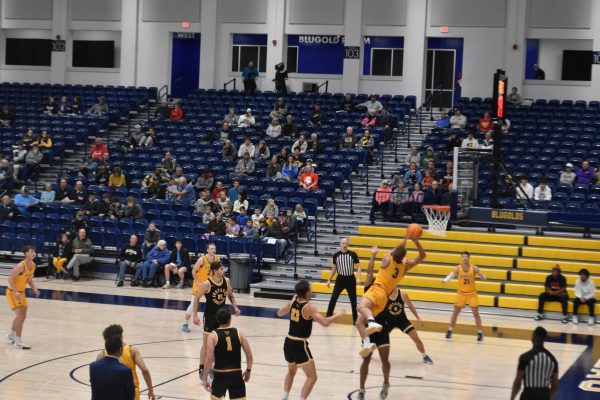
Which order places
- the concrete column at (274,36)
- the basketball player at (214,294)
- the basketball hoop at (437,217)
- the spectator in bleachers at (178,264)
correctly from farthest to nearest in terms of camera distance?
the concrete column at (274,36), the spectator in bleachers at (178,264), the basketball hoop at (437,217), the basketball player at (214,294)

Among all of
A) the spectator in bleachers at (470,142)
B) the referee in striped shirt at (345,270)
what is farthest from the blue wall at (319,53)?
the referee in striped shirt at (345,270)

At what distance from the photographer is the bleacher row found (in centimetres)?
2303

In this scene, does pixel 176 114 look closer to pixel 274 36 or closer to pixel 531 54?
pixel 274 36

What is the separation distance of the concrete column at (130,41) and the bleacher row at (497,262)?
15.5 meters

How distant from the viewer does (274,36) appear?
119 feet

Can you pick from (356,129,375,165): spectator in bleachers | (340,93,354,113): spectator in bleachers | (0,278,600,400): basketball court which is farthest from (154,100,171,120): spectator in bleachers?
(0,278,600,400): basketball court

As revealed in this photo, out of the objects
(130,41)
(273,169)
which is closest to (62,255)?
(273,169)

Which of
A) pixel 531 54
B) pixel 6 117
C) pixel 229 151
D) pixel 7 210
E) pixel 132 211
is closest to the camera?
pixel 132 211

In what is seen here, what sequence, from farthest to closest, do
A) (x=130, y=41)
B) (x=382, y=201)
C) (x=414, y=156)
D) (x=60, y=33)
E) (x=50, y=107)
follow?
(x=60, y=33) → (x=130, y=41) → (x=50, y=107) → (x=414, y=156) → (x=382, y=201)

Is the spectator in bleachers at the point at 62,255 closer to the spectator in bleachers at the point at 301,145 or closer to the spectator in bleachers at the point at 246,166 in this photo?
the spectator in bleachers at the point at 246,166

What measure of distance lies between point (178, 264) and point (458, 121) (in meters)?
10.3

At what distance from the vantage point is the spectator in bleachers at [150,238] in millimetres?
25375

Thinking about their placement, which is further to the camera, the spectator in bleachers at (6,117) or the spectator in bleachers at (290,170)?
the spectator in bleachers at (6,117)

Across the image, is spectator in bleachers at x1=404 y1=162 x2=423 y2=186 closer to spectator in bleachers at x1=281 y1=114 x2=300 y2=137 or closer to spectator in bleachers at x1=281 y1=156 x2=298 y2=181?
spectator in bleachers at x1=281 y1=156 x2=298 y2=181
